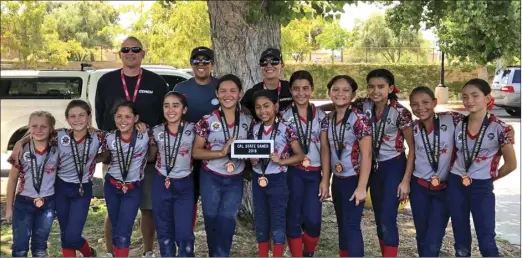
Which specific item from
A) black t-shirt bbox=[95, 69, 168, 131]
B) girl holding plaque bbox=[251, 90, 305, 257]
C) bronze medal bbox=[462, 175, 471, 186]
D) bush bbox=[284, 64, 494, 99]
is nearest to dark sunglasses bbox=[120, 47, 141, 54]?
black t-shirt bbox=[95, 69, 168, 131]

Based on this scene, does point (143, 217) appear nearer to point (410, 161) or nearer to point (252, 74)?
point (252, 74)

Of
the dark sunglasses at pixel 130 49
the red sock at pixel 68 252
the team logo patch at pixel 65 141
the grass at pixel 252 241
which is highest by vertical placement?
the dark sunglasses at pixel 130 49

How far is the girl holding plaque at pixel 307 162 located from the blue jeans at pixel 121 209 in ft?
3.67

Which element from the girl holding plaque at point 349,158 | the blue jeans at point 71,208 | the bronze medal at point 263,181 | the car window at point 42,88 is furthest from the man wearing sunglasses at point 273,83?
the car window at point 42,88

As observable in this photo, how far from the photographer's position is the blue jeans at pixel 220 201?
12.7ft

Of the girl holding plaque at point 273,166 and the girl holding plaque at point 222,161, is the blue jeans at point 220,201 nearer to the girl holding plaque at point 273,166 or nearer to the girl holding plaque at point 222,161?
the girl holding plaque at point 222,161

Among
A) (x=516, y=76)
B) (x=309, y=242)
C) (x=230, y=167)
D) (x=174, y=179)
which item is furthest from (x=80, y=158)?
(x=516, y=76)

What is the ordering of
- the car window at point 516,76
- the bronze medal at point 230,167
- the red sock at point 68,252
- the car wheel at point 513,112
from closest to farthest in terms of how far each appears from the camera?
the bronze medal at point 230,167, the red sock at point 68,252, the car window at point 516,76, the car wheel at point 513,112

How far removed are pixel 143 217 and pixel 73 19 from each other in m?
29.6

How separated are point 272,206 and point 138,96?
1.32 meters

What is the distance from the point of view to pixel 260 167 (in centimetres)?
388

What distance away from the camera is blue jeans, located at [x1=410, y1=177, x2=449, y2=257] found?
3.86 metres

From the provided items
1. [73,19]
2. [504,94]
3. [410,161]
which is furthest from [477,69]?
[410,161]

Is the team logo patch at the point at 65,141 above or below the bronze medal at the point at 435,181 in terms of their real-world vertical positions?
above
